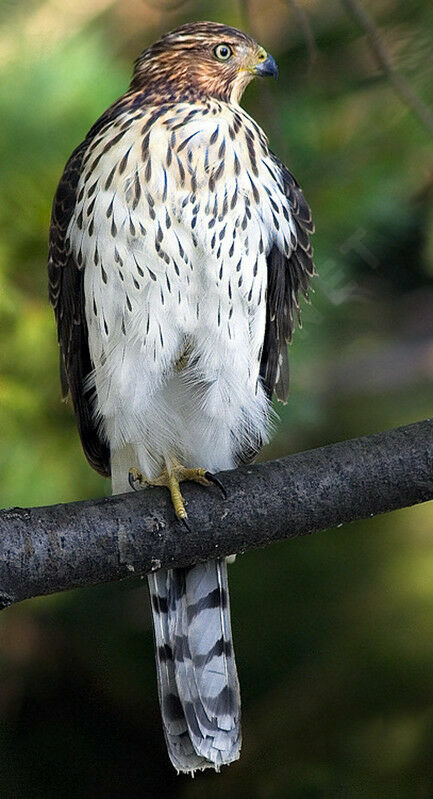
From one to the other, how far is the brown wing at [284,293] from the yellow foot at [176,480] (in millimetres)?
252

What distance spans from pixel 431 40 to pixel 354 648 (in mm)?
1141

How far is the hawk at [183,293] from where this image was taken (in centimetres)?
170

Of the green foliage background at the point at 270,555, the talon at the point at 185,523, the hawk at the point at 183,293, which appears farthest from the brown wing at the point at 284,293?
the talon at the point at 185,523

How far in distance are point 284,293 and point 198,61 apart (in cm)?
45

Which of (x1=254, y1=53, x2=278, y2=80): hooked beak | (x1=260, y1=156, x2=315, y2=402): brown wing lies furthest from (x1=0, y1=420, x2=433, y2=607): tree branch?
(x1=254, y1=53, x2=278, y2=80): hooked beak

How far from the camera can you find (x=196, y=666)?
6.35 feet

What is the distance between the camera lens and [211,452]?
200 cm

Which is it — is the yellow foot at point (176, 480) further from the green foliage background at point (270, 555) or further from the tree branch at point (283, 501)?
the green foliage background at point (270, 555)

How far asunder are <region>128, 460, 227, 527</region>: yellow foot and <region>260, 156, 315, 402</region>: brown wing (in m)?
0.25

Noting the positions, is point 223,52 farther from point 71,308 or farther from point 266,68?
point 71,308

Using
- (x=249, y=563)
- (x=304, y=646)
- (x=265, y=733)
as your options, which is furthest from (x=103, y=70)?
(x=265, y=733)

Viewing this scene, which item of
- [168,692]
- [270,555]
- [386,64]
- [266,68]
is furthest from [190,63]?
[168,692]

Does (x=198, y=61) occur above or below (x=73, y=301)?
above

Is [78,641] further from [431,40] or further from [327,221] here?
[431,40]
